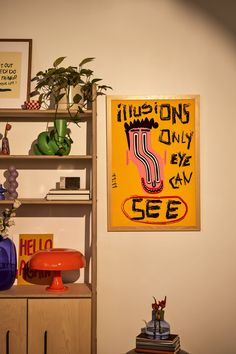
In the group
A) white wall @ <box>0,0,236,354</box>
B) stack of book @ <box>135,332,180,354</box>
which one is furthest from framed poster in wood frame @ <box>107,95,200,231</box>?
Result: stack of book @ <box>135,332,180,354</box>

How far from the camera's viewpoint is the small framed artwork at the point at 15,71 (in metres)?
3.63

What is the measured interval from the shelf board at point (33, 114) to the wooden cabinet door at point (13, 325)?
1.13 meters

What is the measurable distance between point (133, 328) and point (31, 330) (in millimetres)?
729

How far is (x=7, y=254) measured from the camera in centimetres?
336

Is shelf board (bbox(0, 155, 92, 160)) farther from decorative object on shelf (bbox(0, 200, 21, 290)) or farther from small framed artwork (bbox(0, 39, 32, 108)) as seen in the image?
small framed artwork (bbox(0, 39, 32, 108))

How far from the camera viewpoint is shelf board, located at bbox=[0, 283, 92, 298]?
3256 millimetres

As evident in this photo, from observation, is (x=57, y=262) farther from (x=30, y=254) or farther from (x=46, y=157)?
(x=46, y=157)

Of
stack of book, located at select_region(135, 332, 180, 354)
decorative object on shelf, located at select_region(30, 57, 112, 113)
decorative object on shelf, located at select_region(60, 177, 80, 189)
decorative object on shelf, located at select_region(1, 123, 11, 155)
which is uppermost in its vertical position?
decorative object on shelf, located at select_region(30, 57, 112, 113)

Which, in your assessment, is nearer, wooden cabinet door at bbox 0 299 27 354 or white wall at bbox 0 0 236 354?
wooden cabinet door at bbox 0 299 27 354

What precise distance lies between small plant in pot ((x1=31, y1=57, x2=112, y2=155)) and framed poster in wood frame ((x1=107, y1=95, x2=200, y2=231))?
218 millimetres

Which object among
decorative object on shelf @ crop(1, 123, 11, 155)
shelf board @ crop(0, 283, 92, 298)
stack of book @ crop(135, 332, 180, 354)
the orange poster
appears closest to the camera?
stack of book @ crop(135, 332, 180, 354)

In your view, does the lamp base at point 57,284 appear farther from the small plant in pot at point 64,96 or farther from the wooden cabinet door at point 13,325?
the small plant in pot at point 64,96

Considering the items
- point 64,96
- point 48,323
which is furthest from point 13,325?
point 64,96

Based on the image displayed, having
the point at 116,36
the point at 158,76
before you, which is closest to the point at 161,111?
the point at 158,76
